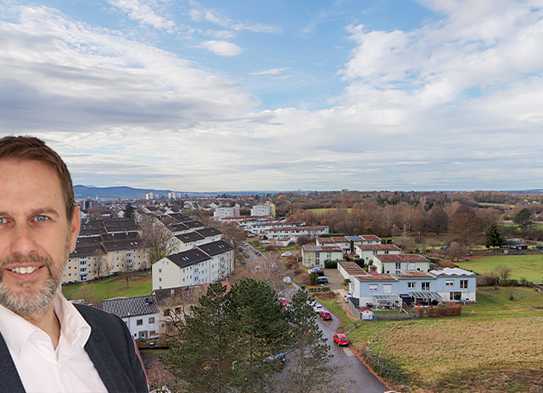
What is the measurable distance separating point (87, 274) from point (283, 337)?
831 inches

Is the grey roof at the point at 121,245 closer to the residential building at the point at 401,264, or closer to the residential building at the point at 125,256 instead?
the residential building at the point at 125,256

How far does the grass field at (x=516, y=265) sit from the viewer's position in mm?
25609

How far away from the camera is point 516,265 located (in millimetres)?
28578

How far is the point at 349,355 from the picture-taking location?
13.4 metres

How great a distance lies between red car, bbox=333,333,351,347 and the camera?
1429 centimetres

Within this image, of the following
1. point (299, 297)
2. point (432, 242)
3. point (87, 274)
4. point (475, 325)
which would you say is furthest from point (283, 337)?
point (432, 242)

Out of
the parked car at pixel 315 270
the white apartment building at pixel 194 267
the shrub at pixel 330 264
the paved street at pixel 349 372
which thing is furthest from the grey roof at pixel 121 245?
the paved street at pixel 349 372

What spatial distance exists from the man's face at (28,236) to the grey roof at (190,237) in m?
29.1

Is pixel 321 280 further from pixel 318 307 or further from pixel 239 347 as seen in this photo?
pixel 239 347

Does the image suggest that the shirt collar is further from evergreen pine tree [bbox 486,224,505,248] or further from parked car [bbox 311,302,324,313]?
evergreen pine tree [bbox 486,224,505,248]

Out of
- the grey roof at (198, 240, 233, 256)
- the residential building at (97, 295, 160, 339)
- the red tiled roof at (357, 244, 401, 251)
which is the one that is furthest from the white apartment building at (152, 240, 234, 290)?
the red tiled roof at (357, 244, 401, 251)

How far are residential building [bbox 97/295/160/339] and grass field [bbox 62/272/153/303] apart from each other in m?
5.59

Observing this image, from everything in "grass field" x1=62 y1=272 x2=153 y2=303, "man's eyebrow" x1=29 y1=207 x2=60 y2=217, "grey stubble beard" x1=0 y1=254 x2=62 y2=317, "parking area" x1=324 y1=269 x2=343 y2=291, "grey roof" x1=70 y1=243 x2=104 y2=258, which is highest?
"man's eyebrow" x1=29 y1=207 x2=60 y2=217

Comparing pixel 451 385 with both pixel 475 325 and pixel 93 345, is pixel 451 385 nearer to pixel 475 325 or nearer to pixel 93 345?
pixel 475 325
